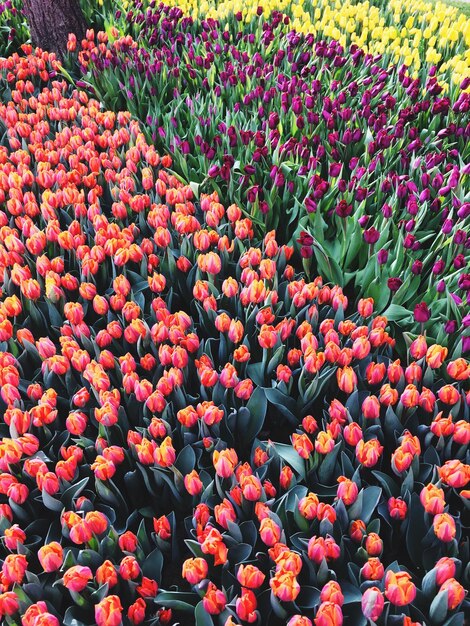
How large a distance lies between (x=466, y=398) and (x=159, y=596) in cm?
106

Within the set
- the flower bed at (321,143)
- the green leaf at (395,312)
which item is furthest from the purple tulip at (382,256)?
the green leaf at (395,312)

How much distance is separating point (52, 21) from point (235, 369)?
3.97 metres

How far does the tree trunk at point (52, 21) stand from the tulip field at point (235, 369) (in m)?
1.22

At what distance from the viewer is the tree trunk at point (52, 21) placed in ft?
15.0

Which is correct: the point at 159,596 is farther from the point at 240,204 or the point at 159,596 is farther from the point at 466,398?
the point at 240,204

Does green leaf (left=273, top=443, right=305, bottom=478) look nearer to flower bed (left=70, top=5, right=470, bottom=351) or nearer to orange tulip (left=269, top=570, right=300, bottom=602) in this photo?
orange tulip (left=269, top=570, right=300, bottom=602)

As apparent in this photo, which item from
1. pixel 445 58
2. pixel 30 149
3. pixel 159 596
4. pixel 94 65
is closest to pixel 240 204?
pixel 30 149

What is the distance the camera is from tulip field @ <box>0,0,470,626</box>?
4.56 ft

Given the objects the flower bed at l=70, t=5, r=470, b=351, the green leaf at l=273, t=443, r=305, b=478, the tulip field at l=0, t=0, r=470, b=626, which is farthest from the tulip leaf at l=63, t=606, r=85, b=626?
the flower bed at l=70, t=5, r=470, b=351

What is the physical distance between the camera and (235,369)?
6.19 ft

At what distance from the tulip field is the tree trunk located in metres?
1.22

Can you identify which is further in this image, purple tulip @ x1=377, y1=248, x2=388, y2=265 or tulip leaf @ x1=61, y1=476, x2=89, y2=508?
purple tulip @ x1=377, y1=248, x2=388, y2=265

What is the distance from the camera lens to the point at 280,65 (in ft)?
13.9

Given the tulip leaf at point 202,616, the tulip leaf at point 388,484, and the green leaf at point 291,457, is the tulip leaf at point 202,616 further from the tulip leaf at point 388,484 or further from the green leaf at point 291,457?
the tulip leaf at point 388,484
